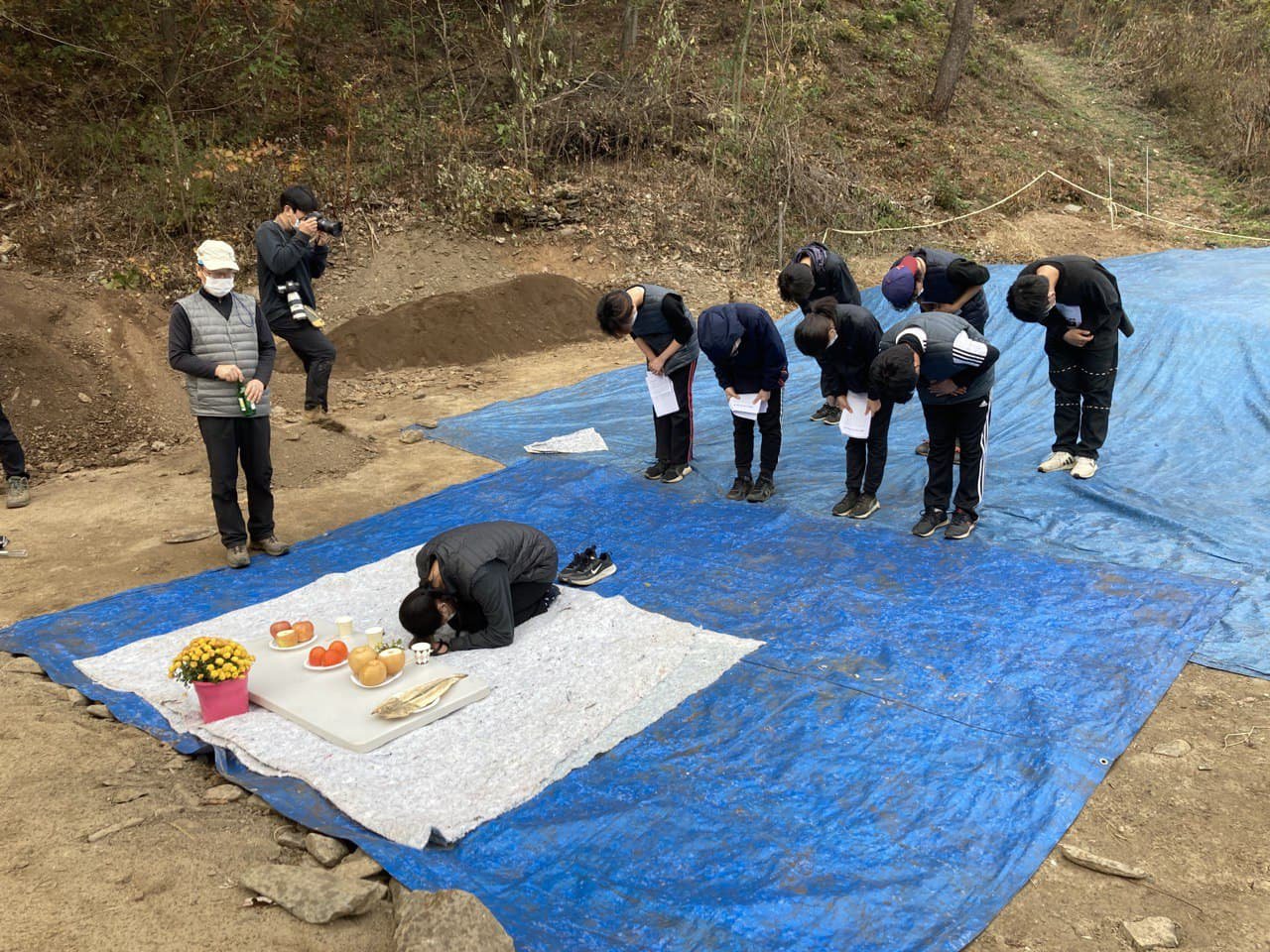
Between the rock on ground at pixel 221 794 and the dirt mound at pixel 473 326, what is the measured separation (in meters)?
5.85

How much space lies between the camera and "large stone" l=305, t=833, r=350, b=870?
102 inches

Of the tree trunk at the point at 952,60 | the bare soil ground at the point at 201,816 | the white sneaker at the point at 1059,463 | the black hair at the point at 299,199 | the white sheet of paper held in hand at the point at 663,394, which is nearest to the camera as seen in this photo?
the bare soil ground at the point at 201,816

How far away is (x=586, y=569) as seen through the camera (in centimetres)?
437

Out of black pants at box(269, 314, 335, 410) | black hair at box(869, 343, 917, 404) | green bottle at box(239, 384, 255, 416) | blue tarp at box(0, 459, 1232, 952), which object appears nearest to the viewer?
blue tarp at box(0, 459, 1232, 952)

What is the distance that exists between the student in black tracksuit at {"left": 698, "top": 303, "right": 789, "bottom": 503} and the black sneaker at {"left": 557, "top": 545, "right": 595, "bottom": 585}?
1.17 metres

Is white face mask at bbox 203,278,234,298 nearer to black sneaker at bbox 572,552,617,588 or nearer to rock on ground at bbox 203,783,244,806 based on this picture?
black sneaker at bbox 572,552,617,588

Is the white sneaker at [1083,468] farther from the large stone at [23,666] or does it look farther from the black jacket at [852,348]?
the large stone at [23,666]

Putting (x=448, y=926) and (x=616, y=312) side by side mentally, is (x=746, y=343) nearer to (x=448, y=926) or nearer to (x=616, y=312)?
(x=616, y=312)

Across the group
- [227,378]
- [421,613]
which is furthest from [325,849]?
[227,378]

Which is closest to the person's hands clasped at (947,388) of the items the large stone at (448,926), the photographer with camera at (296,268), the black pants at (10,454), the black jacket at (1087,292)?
the black jacket at (1087,292)

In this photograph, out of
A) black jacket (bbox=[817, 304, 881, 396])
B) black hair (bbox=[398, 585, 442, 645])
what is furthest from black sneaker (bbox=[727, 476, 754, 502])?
black hair (bbox=[398, 585, 442, 645])

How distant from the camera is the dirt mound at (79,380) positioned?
21.9 ft

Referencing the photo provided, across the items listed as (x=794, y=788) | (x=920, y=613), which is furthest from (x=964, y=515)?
(x=794, y=788)

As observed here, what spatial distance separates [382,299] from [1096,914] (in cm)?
842
